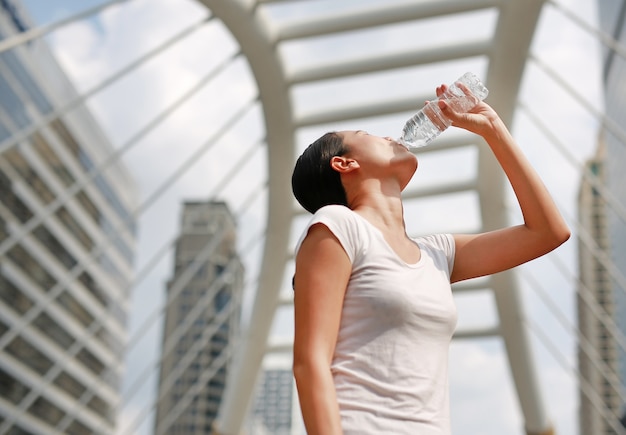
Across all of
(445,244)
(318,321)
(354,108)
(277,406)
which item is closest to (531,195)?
(445,244)

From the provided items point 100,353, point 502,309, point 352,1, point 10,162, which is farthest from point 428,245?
point 100,353

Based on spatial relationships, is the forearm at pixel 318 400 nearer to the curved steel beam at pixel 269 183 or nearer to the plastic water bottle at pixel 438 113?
the plastic water bottle at pixel 438 113

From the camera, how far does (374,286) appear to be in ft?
5.43

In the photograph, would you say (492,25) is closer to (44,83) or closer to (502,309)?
(502,309)

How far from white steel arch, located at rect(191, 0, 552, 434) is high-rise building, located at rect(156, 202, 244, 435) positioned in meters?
0.61

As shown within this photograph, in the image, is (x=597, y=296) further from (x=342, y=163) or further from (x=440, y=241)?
(x=342, y=163)

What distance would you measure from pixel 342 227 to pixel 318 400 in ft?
1.17

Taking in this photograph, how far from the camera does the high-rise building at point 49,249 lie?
3378cm

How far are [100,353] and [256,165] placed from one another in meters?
37.7

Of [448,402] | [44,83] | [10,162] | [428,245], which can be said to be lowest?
[448,402]

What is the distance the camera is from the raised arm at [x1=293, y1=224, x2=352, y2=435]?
4.95 ft

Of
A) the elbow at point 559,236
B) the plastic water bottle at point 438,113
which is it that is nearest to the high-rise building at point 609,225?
the plastic water bottle at point 438,113

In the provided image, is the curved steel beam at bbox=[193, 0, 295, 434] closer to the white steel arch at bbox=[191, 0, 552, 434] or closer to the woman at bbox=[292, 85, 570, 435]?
the white steel arch at bbox=[191, 0, 552, 434]

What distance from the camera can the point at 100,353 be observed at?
45500 mm
